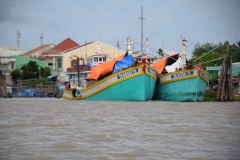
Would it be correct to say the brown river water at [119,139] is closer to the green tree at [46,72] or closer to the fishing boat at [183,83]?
the fishing boat at [183,83]

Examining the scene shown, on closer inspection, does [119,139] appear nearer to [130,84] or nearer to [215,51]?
[130,84]

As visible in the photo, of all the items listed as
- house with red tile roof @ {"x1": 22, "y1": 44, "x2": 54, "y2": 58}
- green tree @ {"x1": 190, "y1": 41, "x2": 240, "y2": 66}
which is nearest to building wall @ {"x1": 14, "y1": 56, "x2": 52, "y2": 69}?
house with red tile roof @ {"x1": 22, "y1": 44, "x2": 54, "y2": 58}

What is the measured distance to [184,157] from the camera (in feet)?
24.1

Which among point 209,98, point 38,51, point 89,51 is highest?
point 38,51

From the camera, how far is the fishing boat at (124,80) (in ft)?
86.1

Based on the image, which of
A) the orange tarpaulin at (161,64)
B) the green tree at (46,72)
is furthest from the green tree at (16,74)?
the orange tarpaulin at (161,64)

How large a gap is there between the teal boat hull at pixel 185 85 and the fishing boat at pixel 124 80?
3.67 ft

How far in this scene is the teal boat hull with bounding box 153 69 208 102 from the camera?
87.1ft

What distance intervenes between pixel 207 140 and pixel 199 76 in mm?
17832

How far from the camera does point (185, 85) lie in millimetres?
26875

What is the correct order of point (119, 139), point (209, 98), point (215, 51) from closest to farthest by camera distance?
point (119, 139) < point (209, 98) < point (215, 51)

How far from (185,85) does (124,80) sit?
3.90 meters

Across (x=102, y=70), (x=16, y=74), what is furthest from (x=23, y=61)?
(x=102, y=70)

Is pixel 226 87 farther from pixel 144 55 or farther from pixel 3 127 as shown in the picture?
pixel 3 127
